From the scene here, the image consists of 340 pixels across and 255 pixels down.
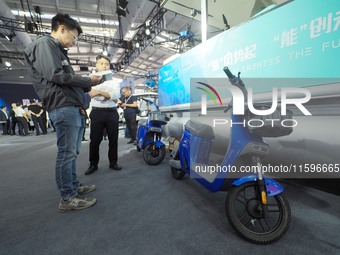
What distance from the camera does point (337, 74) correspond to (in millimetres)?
1437

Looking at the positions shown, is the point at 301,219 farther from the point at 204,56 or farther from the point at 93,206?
the point at 204,56

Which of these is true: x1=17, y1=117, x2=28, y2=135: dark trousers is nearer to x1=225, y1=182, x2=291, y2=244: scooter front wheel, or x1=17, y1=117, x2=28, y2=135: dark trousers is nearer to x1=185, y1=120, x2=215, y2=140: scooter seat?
x1=185, y1=120, x2=215, y2=140: scooter seat

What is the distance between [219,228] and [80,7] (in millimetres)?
9969

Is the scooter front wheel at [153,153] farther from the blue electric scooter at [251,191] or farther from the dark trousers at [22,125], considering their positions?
the dark trousers at [22,125]

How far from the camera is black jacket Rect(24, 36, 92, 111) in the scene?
1406 millimetres

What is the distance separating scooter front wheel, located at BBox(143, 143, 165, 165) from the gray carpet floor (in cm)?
70

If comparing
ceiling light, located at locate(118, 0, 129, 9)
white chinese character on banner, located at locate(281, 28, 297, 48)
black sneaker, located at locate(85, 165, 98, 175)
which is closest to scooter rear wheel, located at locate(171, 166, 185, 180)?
black sneaker, located at locate(85, 165, 98, 175)

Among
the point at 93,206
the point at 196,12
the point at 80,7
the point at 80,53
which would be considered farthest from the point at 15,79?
the point at 93,206

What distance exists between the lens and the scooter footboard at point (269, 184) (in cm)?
122

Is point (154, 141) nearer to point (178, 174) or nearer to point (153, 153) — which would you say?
point (153, 153)

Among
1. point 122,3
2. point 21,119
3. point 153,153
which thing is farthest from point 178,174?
point 21,119

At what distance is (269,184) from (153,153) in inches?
79.9

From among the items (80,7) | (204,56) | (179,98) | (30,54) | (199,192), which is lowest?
(199,192)

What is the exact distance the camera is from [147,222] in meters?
1.47
